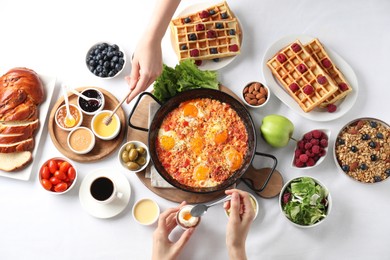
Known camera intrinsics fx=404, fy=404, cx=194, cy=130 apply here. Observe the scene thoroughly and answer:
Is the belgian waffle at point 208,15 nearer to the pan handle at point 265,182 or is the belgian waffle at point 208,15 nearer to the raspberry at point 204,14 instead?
the raspberry at point 204,14

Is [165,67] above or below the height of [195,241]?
above

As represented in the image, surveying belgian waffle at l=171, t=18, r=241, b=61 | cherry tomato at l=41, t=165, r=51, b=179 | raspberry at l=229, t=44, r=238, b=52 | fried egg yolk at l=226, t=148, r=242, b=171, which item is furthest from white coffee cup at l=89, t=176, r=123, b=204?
raspberry at l=229, t=44, r=238, b=52

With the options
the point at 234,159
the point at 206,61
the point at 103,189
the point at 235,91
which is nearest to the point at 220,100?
the point at 235,91

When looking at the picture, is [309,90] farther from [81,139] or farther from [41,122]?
[41,122]

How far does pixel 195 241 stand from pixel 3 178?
1460 mm

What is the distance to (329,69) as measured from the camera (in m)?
2.95

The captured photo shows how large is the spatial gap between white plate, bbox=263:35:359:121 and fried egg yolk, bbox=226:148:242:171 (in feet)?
1.73

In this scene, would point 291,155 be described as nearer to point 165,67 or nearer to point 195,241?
point 195,241

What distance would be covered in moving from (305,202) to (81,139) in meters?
1.61

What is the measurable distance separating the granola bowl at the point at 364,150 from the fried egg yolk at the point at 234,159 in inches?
26.6

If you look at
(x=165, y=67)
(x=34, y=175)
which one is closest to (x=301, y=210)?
(x=165, y=67)

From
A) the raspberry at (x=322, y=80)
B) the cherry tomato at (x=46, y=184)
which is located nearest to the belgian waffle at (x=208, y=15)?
the raspberry at (x=322, y=80)

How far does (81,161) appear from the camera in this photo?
2.90 metres

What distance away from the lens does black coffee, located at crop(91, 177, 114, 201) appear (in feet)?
8.95
